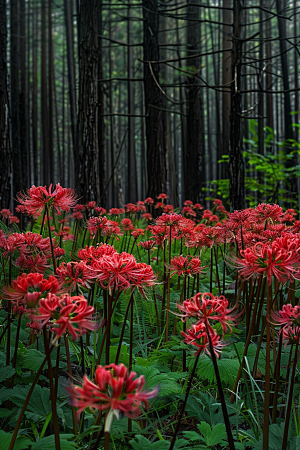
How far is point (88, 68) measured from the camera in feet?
22.1

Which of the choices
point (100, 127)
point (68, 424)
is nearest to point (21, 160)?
point (100, 127)

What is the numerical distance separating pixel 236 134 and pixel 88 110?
2829 mm

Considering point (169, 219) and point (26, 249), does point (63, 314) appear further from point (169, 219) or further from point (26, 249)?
point (169, 219)

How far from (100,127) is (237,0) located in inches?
155

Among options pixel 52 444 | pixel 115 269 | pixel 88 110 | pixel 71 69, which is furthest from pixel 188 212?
pixel 71 69

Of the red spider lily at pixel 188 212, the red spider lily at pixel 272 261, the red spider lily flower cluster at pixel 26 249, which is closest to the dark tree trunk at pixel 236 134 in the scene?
the red spider lily at pixel 188 212

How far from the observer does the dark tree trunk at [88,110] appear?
261 inches

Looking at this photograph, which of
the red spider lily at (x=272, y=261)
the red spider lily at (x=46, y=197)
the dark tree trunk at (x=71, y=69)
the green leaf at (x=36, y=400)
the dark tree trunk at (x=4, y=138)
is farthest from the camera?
the dark tree trunk at (x=71, y=69)

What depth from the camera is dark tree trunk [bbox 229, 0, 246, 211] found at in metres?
5.98

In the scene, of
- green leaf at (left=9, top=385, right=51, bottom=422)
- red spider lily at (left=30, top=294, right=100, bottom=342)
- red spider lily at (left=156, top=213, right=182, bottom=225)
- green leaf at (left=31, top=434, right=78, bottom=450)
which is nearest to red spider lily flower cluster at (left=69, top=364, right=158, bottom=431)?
red spider lily at (left=30, top=294, right=100, bottom=342)

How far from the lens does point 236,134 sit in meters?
6.06

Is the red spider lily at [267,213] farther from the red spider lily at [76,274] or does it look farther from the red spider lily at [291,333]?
the red spider lily at [76,274]

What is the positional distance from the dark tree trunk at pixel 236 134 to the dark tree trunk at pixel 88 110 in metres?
2.54

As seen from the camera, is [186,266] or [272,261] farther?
[186,266]
